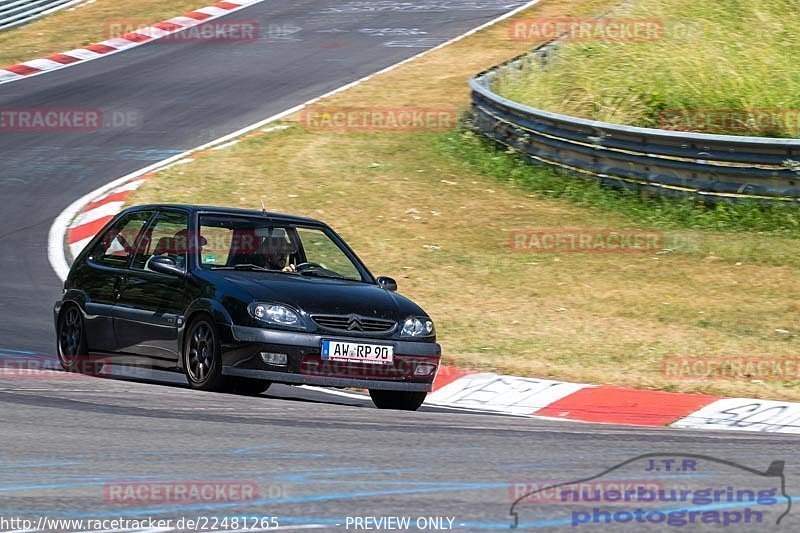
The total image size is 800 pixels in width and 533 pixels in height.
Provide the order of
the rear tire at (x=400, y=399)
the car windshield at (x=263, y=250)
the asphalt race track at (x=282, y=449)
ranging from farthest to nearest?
the car windshield at (x=263, y=250), the rear tire at (x=400, y=399), the asphalt race track at (x=282, y=449)

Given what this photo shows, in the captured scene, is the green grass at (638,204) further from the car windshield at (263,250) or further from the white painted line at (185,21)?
the white painted line at (185,21)

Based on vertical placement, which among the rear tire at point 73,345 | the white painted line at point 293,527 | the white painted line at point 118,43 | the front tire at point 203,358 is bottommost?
the white painted line at point 118,43

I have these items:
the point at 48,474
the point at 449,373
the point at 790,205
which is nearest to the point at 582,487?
the point at 48,474

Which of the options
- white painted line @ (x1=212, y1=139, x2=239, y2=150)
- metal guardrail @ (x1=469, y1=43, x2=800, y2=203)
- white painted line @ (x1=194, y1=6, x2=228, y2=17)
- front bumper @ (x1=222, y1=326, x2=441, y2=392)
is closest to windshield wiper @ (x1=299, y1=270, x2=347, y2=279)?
front bumper @ (x1=222, y1=326, x2=441, y2=392)

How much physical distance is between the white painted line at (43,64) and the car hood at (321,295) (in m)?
18.2

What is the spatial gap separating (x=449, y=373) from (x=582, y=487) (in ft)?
17.1

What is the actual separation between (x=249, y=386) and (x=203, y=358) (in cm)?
37

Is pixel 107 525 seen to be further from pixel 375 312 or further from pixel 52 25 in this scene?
pixel 52 25

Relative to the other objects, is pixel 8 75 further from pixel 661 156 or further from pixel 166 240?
pixel 166 240

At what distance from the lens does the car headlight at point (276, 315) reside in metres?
8.36

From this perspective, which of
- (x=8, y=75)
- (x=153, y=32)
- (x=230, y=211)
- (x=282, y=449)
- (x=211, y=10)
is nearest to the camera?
(x=282, y=449)

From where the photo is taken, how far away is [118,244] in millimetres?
9875

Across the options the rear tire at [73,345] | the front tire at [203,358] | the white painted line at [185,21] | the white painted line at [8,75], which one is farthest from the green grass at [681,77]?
the front tire at [203,358]

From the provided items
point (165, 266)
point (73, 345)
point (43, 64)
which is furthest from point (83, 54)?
point (165, 266)
